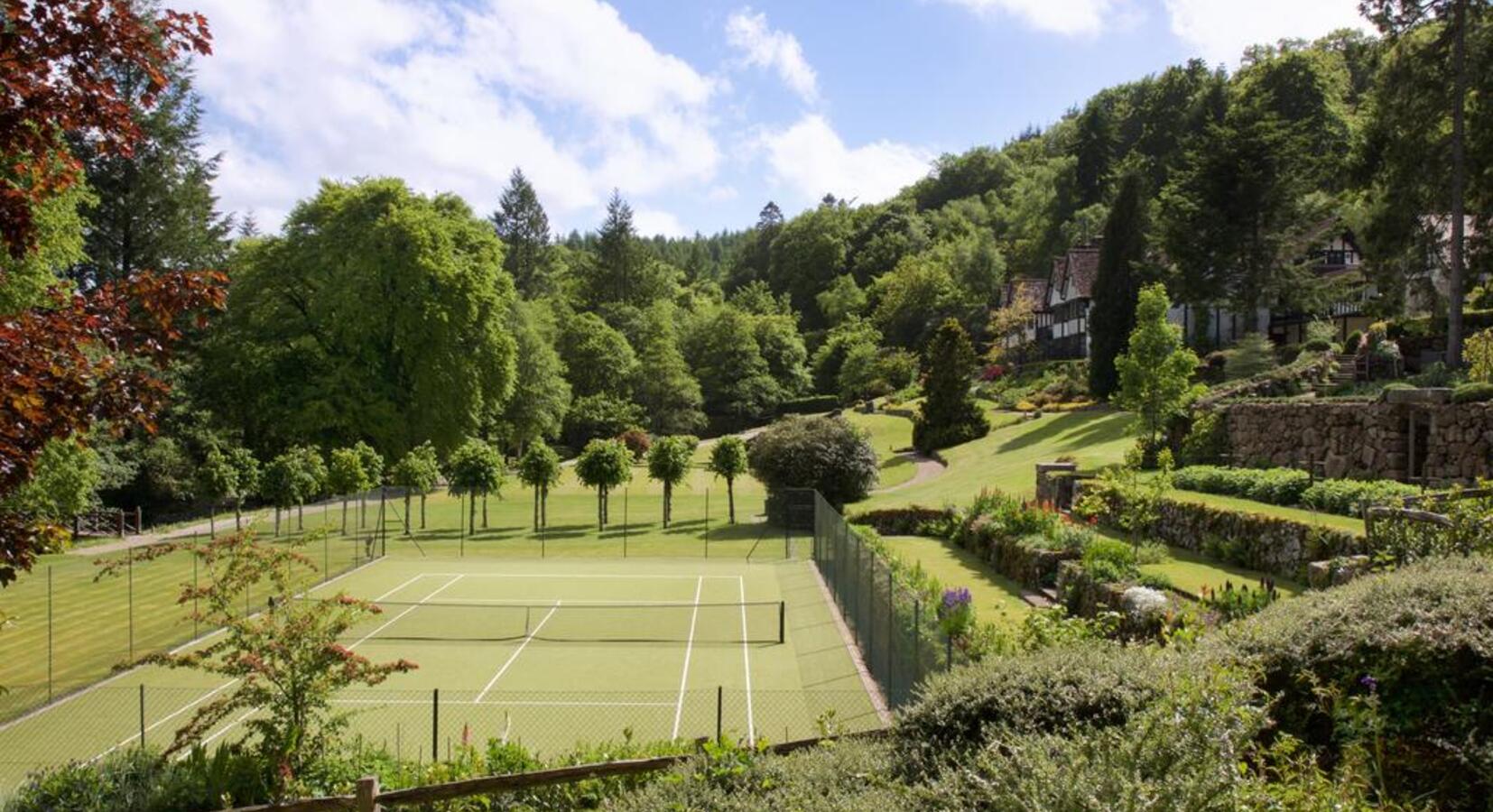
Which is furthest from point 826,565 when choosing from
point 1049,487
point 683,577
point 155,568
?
point 155,568

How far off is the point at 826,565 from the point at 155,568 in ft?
72.5

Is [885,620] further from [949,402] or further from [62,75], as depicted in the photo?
[949,402]

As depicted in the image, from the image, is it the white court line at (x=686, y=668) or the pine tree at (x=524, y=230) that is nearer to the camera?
the white court line at (x=686, y=668)

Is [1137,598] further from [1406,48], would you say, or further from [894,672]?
[1406,48]

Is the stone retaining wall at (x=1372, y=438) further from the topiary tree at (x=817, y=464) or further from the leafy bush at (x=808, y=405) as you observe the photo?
the leafy bush at (x=808, y=405)

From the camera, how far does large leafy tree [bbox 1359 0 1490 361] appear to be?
29.0m

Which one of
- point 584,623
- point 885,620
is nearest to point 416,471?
point 584,623

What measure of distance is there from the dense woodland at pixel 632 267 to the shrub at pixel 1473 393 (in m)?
10.1

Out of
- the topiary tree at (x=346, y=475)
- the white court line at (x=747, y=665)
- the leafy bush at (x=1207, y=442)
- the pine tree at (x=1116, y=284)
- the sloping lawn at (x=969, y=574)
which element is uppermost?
the pine tree at (x=1116, y=284)

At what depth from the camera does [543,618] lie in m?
23.9

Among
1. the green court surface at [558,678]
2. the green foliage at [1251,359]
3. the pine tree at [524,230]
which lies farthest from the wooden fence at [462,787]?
the pine tree at [524,230]

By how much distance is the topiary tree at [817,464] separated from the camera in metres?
38.5

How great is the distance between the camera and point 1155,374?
107 feet

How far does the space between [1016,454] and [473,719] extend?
32203mm
